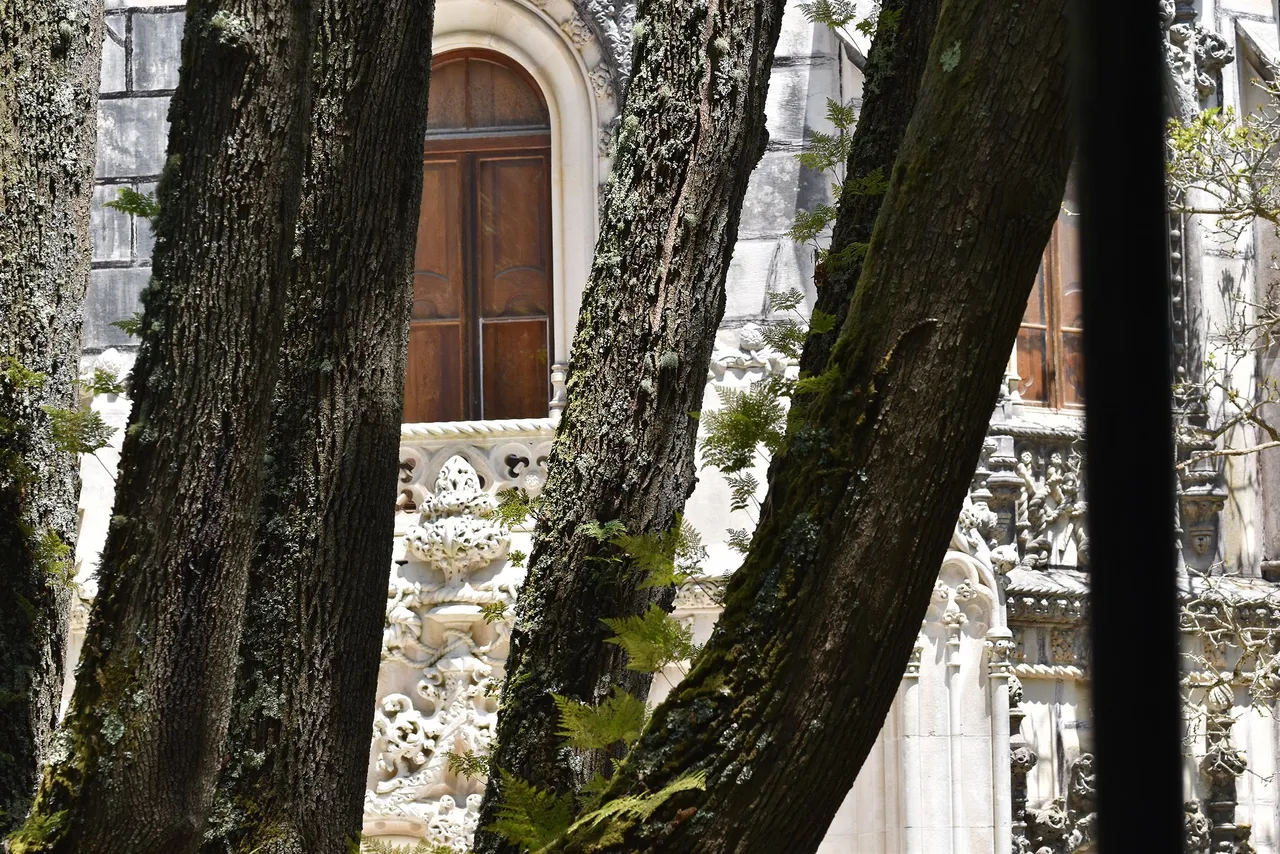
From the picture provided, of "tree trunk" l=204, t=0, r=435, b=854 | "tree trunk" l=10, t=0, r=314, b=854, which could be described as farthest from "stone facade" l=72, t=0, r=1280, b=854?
"tree trunk" l=10, t=0, r=314, b=854

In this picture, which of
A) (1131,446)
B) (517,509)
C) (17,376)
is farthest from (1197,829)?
(1131,446)

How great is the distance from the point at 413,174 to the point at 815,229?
109 centimetres

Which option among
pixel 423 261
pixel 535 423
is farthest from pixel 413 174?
pixel 423 261

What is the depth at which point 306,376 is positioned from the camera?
4.58 meters

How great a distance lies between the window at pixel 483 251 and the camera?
1068 centimetres

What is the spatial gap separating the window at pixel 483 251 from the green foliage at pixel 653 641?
6.85m

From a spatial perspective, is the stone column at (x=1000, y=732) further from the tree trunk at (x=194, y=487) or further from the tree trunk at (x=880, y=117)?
the tree trunk at (x=194, y=487)

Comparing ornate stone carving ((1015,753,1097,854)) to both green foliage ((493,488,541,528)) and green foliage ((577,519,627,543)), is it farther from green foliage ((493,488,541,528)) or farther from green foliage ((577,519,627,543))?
green foliage ((577,519,627,543))

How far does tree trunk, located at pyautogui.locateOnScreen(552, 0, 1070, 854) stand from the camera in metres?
3.21

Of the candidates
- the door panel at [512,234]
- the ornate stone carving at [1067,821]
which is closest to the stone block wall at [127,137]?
the door panel at [512,234]

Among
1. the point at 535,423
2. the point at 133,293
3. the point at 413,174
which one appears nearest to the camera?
the point at 413,174

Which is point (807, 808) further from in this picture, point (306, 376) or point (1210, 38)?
point (1210, 38)

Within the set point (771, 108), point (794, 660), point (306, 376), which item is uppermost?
point (771, 108)

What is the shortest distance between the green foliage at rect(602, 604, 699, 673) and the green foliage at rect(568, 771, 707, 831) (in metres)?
0.41
